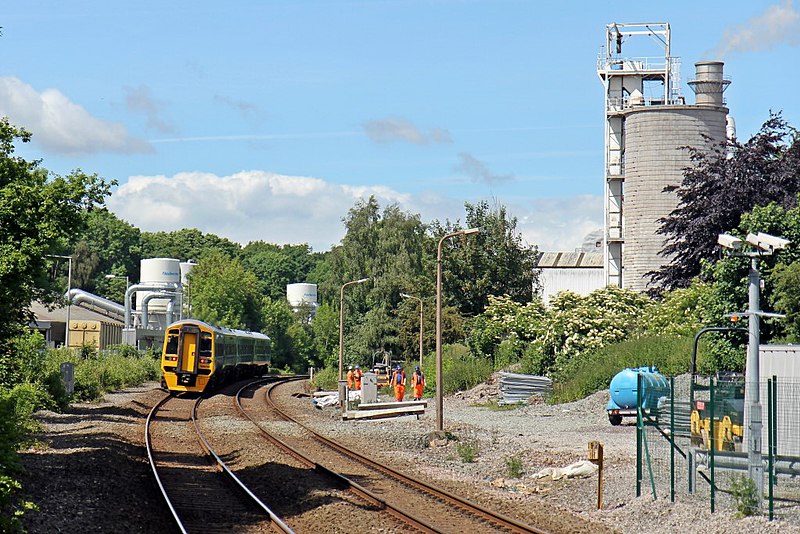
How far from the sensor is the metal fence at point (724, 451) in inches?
583

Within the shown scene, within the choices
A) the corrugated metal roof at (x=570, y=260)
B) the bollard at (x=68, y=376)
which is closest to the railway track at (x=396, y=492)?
the bollard at (x=68, y=376)

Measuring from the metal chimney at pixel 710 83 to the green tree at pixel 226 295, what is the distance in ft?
157

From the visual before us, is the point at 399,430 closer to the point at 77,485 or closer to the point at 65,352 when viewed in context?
the point at 77,485

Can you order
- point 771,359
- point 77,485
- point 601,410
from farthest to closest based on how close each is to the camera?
point 601,410
point 771,359
point 77,485

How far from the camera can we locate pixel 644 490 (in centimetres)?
1750

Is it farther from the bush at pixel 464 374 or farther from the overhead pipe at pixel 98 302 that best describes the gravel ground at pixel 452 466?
the overhead pipe at pixel 98 302

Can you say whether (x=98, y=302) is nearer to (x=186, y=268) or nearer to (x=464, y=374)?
(x=186, y=268)

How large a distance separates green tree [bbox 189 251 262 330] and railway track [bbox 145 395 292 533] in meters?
68.4

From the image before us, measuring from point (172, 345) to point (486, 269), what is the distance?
32.0 meters

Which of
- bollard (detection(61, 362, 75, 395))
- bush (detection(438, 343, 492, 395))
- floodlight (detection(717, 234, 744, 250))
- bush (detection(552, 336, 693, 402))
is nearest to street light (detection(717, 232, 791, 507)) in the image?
floodlight (detection(717, 234, 744, 250))

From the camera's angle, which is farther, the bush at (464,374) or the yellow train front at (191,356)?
the bush at (464,374)

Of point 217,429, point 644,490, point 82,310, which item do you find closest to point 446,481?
point 644,490

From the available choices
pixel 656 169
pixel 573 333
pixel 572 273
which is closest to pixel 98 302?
pixel 572 273

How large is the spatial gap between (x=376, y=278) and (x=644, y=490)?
61.5 metres
